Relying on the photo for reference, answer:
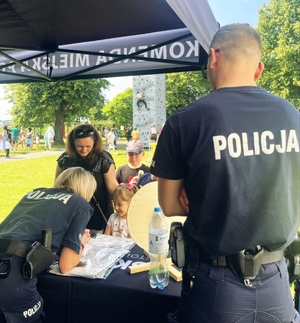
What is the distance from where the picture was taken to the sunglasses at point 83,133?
2.68 metres

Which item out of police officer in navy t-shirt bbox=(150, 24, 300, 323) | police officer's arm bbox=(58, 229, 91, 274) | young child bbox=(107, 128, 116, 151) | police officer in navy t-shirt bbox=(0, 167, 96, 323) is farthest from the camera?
young child bbox=(107, 128, 116, 151)

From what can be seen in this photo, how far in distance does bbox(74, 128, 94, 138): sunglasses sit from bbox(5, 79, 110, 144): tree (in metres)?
21.3

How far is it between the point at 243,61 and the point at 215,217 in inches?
22.6

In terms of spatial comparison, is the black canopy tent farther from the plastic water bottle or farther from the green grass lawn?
the green grass lawn

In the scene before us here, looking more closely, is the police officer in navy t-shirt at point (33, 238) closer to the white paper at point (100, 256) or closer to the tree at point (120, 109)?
the white paper at point (100, 256)

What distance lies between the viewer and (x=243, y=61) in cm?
110

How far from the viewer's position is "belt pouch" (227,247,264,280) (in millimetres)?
1013

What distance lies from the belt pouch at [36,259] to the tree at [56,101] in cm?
2267

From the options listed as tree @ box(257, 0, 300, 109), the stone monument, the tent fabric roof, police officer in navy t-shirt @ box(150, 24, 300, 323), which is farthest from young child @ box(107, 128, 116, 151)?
police officer in navy t-shirt @ box(150, 24, 300, 323)

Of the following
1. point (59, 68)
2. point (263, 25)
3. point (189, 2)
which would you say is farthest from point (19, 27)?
point (263, 25)

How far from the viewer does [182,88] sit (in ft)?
122

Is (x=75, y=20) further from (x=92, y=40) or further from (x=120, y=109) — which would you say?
(x=120, y=109)

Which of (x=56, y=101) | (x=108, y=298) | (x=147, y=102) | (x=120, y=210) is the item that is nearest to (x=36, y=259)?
(x=108, y=298)

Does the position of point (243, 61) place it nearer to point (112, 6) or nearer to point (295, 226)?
point (295, 226)
